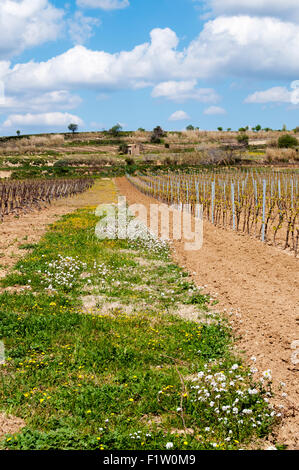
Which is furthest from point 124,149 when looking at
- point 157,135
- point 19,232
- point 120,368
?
point 120,368

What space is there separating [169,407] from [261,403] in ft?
3.62

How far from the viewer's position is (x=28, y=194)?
2808cm

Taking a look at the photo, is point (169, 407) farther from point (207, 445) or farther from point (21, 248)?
point (21, 248)

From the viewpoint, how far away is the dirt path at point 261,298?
17.7ft

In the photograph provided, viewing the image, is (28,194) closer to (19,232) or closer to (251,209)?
(19,232)

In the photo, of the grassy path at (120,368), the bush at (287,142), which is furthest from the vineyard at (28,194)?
the bush at (287,142)

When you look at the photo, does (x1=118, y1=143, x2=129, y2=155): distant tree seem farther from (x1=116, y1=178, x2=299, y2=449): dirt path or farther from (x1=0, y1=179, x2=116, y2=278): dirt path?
(x1=116, y1=178, x2=299, y2=449): dirt path

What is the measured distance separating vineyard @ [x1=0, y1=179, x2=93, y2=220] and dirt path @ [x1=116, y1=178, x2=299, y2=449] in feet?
43.3

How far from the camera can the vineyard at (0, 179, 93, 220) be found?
24314 millimetres

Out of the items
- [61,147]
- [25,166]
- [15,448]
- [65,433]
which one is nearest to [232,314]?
[65,433]

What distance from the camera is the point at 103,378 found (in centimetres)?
580

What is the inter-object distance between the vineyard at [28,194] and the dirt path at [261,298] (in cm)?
1319

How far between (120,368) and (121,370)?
0.14 m


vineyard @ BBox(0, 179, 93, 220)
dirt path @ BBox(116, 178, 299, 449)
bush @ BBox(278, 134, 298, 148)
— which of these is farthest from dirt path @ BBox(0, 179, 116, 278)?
bush @ BBox(278, 134, 298, 148)
